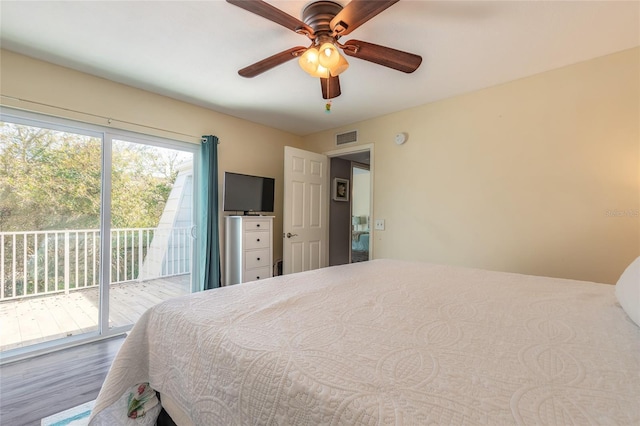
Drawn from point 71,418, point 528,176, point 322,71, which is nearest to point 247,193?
point 322,71

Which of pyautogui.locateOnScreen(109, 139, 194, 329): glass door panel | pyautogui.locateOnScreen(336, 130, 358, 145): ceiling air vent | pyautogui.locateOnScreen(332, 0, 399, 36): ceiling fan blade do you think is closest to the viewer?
pyautogui.locateOnScreen(332, 0, 399, 36): ceiling fan blade

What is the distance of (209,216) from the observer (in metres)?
3.10

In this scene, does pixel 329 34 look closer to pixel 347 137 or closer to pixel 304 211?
pixel 347 137

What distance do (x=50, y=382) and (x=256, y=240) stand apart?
195 centimetres

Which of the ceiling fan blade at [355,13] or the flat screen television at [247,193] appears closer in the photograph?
the ceiling fan blade at [355,13]

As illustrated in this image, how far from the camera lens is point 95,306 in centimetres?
263

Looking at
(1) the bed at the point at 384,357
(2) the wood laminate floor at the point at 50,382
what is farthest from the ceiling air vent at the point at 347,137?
(2) the wood laminate floor at the point at 50,382

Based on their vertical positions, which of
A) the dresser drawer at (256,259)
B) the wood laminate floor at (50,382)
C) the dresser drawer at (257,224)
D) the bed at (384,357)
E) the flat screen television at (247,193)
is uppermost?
the flat screen television at (247,193)

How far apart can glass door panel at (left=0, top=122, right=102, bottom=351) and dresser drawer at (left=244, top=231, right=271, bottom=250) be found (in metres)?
1.40

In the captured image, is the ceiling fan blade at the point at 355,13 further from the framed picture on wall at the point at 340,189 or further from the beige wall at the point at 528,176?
the framed picture on wall at the point at 340,189

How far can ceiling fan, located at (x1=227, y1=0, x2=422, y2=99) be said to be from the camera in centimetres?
128

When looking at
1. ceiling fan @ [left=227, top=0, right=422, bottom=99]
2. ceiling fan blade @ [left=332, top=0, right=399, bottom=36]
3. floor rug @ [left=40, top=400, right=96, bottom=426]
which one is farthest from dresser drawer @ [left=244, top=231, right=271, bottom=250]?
ceiling fan blade @ [left=332, top=0, right=399, bottom=36]

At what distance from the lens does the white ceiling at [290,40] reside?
1621 millimetres

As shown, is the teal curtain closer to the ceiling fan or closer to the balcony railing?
the balcony railing
